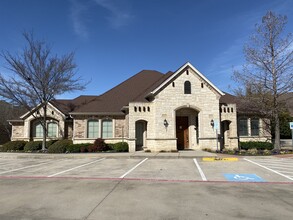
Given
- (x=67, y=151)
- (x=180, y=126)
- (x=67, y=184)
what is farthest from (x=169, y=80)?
(x=67, y=184)

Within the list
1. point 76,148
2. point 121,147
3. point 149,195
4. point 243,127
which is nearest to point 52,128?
point 76,148

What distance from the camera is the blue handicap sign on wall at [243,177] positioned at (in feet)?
30.0

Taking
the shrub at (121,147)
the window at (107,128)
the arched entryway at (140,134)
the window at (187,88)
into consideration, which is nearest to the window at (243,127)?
the window at (187,88)

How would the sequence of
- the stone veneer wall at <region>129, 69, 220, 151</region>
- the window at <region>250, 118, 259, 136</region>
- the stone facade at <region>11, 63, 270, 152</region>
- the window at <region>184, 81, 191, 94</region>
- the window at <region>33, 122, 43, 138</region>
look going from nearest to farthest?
the stone veneer wall at <region>129, 69, 220, 151</region> < the stone facade at <region>11, 63, 270, 152</region> < the window at <region>184, 81, 191, 94</region> < the window at <region>250, 118, 259, 136</region> < the window at <region>33, 122, 43, 138</region>

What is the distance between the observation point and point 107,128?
2389 centimetres

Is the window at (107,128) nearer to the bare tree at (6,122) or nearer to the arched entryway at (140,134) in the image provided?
the arched entryway at (140,134)

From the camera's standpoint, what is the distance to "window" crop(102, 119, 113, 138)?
937 inches

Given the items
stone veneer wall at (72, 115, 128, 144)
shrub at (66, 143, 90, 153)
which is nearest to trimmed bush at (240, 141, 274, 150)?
stone veneer wall at (72, 115, 128, 144)

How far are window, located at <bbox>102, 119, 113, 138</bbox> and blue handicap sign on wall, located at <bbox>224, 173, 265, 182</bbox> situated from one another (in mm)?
15297

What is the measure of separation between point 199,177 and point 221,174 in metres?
1.29

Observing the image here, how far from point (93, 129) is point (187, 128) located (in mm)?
9302

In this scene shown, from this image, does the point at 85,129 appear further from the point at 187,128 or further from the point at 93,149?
the point at 187,128

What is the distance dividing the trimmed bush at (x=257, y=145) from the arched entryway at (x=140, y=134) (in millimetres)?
9117

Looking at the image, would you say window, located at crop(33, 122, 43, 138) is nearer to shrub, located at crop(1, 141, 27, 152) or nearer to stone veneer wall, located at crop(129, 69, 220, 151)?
shrub, located at crop(1, 141, 27, 152)
